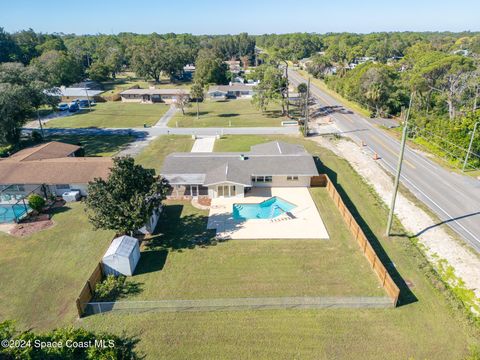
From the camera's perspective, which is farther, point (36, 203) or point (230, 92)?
point (230, 92)

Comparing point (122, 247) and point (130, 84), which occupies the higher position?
point (130, 84)

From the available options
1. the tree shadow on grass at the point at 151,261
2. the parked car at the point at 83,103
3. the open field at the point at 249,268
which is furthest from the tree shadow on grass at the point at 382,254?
the parked car at the point at 83,103

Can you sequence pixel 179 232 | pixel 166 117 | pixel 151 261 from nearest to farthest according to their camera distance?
pixel 151 261
pixel 179 232
pixel 166 117

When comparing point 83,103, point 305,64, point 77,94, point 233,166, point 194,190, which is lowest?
point 194,190

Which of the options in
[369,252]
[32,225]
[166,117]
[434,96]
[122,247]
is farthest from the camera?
[166,117]

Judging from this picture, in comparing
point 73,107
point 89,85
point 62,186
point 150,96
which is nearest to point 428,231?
point 62,186

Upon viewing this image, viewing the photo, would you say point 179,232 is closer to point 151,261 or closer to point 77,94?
point 151,261

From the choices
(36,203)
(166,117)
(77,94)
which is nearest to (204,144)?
(166,117)

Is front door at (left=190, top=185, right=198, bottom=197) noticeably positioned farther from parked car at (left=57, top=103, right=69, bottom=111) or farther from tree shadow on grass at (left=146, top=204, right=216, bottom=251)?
parked car at (left=57, top=103, right=69, bottom=111)
